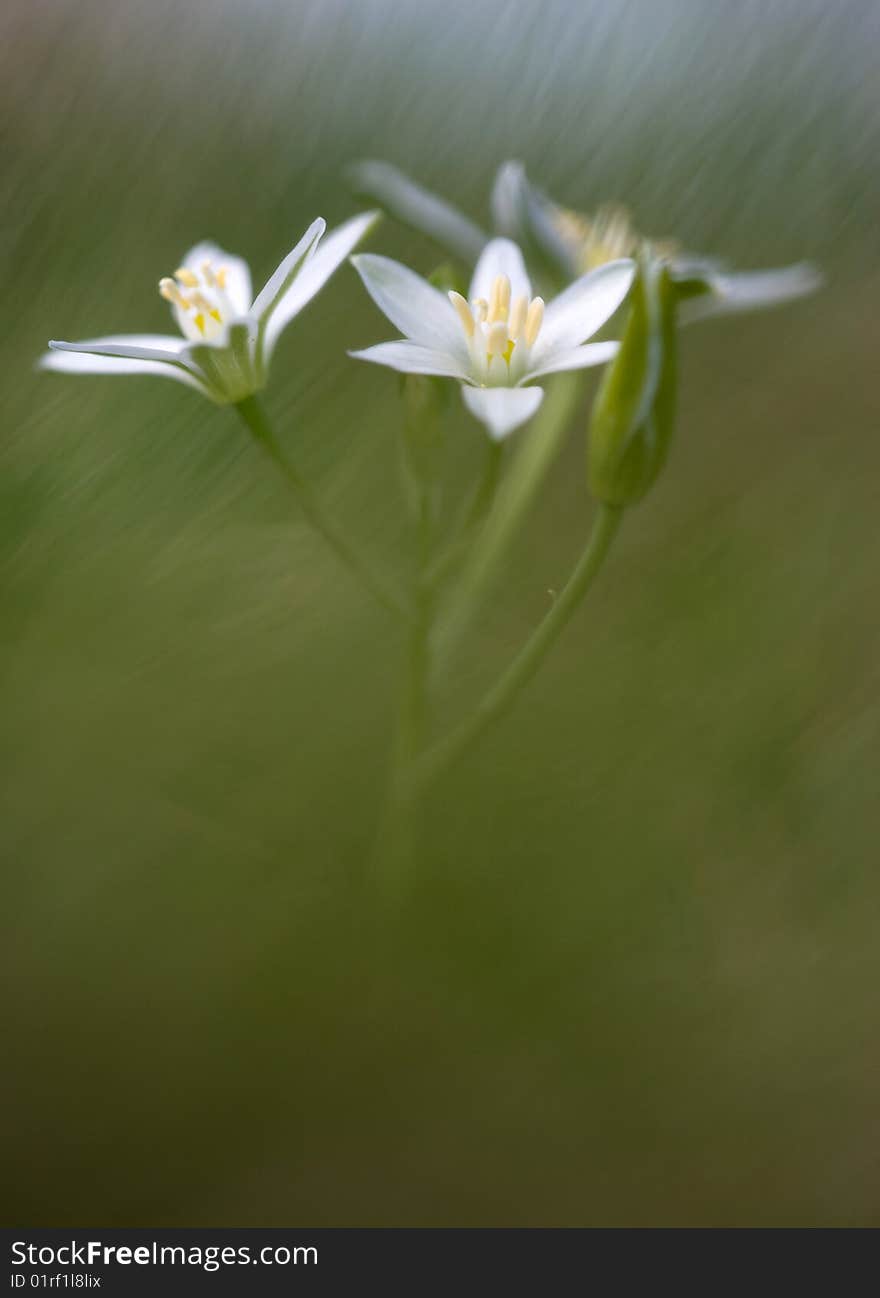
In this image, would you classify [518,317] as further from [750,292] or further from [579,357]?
[750,292]

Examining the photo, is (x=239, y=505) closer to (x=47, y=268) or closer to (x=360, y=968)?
(x=47, y=268)

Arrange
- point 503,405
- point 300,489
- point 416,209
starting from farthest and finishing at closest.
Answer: point 416,209, point 300,489, point 503,405

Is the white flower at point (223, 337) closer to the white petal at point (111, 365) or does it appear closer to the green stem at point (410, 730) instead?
the white petal at point (111, 365)

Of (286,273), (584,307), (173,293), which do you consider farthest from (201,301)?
(584,307)

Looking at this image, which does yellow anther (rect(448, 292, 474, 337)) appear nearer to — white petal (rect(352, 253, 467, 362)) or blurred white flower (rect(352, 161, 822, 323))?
white petal (rect(352, 253, 467, 362))

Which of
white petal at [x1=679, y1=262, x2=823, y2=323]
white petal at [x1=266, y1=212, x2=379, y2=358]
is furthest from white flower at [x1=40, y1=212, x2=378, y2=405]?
white petal at [x1=679, y1=262, x2=823, y2=323]

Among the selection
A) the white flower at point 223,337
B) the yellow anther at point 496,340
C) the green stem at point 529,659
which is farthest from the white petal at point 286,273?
the green stem at point 529,659
